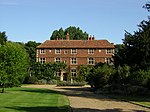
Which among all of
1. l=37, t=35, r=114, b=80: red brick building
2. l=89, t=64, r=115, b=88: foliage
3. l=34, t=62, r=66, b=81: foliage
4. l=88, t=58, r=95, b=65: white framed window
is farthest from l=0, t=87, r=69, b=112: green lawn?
l=88, t=58, r=95, b=65: white framed window

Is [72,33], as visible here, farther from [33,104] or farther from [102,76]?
[33,104]

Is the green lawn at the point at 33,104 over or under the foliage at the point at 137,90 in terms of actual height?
under

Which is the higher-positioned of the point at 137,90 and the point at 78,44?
the point at 78,44

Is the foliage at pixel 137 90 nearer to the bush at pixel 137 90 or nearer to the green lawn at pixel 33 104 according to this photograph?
the bush at pixel 137 90

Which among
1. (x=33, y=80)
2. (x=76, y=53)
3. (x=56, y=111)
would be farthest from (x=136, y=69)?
(x=76, y=53)

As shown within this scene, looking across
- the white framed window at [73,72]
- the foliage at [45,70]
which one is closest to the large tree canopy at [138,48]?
the foliage at [45,70]

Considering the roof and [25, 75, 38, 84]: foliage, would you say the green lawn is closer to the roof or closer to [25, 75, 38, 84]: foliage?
[25, 75, 38, 84]: foliage

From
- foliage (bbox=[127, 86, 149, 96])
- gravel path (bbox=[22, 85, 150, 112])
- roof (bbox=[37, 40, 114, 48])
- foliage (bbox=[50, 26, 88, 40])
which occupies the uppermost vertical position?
foliage (bbox=[50, 26, 88, 40])

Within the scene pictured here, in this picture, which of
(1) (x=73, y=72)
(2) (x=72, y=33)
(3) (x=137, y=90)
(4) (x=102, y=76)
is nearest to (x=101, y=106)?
(3) (x=137, y=90)

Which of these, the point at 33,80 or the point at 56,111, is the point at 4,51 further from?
the point at 33,80

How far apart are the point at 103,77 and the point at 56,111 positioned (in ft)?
95.3

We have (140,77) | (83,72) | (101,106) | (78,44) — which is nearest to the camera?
(101,106)

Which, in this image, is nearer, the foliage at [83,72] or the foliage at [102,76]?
the foliage at [102,76]

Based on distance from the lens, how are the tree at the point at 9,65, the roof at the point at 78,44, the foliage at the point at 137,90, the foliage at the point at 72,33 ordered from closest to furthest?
the foliage at the point at 137,90, the tree at the point at 9,65, the roof at the point at 78,44, the foliage at the point at 72,33
